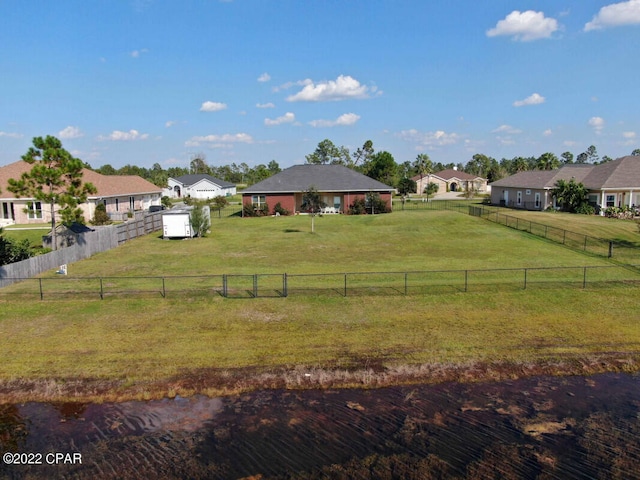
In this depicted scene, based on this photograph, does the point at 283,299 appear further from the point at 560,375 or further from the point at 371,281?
the point at 560,375

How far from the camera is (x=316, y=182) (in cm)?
6241

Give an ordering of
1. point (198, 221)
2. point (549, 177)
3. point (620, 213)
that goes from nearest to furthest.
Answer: point (198, 221), point (620, 213), point (549, 177)

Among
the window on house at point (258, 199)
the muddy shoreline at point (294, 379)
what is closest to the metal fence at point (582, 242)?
the muddy shoreline at point (294, 379)

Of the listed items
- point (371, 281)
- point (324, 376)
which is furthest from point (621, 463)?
point (371, 281)

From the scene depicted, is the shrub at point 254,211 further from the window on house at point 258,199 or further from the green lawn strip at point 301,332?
the green lawn strip at point 301,332

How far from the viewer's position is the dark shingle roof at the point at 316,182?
61156 mm

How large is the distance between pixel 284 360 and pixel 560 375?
9.23 metres

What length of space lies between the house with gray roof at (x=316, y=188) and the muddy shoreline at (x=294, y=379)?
44.8m

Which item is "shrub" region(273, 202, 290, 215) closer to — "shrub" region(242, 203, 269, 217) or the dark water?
"shrub" region(242, 203, 269, 217)

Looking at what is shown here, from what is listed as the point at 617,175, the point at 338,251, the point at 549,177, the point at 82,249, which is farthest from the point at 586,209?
the point at 82,249

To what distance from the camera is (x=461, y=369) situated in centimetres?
1616

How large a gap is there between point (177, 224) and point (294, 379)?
95.0 ft

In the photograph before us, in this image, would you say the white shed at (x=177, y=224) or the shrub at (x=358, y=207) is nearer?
the white shed at (x=177, y=224)

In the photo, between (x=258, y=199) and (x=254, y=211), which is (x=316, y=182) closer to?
(x=258, y=199)
